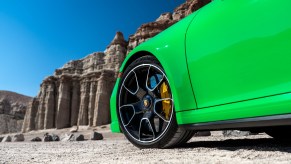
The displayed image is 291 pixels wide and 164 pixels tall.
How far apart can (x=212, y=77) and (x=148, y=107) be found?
1.00 metres

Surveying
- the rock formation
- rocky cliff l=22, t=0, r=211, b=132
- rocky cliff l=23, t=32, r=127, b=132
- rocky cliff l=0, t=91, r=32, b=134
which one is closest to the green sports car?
rocky cliff l=23, t=32, r=127, b=132

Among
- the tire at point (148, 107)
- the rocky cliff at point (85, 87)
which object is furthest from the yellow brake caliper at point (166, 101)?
the rocky cliff at point (85, 87)

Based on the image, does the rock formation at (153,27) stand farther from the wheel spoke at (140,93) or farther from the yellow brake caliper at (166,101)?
the yellow brake caliper at (166,101)

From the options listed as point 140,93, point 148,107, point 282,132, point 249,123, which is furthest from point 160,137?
point 282,132

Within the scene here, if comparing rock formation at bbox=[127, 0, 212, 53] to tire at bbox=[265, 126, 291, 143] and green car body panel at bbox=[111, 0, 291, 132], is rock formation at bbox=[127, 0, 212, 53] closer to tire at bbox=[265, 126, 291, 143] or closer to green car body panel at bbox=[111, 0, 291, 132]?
tire at bbox=[265, 126, 291, 143]

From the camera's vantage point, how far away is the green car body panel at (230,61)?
231 centimetres

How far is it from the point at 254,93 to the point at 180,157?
859 mm

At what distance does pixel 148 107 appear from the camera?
3590mm

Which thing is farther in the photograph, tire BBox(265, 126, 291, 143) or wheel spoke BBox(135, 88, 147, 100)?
tire BBox(265, 126, 291, 143)

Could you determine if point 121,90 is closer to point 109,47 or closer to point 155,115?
point 155,115

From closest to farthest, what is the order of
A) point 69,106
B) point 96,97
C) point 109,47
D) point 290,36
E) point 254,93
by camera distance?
point 290,36 < point 254,93 < point 96,97 < point 69,106 < point 109,47

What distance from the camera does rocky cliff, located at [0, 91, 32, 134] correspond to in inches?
4436

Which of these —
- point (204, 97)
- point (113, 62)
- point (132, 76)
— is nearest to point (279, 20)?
point (204, 97)

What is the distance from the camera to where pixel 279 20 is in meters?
2.30
